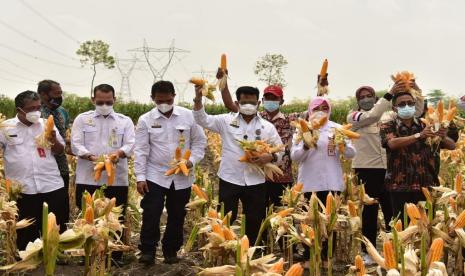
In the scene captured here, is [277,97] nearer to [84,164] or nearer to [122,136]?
[122,136]

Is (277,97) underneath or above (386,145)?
above

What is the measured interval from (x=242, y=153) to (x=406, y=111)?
5.42 ft

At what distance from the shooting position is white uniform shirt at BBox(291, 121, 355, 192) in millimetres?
5176

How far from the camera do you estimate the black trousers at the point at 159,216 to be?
212 inches

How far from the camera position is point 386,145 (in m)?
4.89

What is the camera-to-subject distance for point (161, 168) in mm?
5426

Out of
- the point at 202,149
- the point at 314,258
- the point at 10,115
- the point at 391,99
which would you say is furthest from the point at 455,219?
the point at 10,115

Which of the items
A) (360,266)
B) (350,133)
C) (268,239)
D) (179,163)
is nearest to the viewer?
(360,266)

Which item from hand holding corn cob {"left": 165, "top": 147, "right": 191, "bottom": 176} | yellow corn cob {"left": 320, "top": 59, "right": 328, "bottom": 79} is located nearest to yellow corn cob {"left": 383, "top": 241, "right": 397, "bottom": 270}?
hand holding corn cob {"left": 165, "top": 147, "right": 191, "bottom": 176}

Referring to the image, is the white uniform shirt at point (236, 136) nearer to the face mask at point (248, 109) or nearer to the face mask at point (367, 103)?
the face mask at point (248, 109)

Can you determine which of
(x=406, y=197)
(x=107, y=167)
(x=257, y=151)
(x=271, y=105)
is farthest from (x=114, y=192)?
(x=406, y=197)

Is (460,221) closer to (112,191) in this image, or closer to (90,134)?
(112,191)

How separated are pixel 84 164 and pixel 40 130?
0.57 m

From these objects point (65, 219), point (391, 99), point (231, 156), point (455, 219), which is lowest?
point (65, 219)
